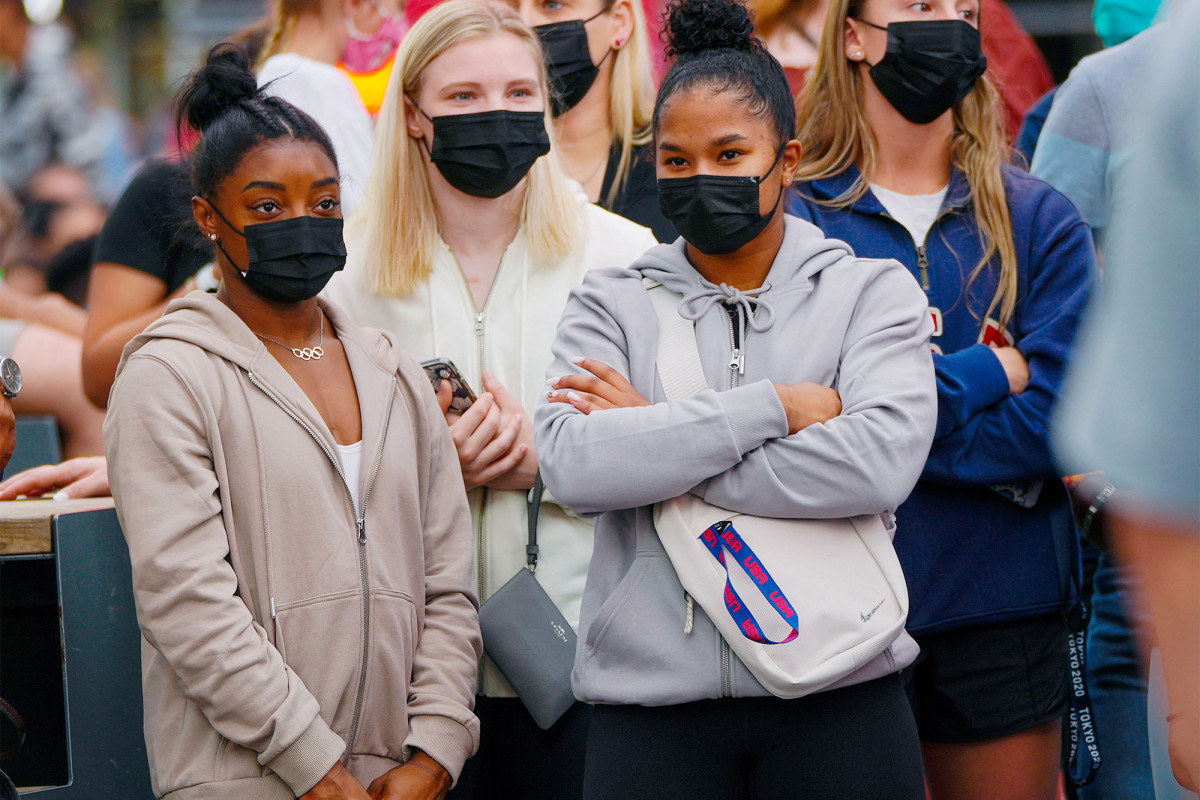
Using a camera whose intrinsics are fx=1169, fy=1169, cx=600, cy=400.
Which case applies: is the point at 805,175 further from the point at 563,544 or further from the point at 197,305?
the point at 197,305

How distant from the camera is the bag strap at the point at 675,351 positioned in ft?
7.42

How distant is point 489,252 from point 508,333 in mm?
261

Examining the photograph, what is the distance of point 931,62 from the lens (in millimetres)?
2764

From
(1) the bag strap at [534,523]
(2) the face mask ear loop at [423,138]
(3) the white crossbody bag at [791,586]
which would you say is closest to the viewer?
(3) the white crossbody bag at [791,586]

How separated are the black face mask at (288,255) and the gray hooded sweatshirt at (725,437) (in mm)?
536

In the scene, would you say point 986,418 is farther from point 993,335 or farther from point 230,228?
point 230,228

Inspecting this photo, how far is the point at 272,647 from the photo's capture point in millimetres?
2172

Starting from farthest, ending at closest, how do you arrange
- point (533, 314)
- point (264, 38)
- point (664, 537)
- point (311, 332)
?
1. point (264, 38)
2. point (533, 314)
3. point (311, 332)
4. point (664, 537)

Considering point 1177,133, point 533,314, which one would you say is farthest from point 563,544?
point 1177,133

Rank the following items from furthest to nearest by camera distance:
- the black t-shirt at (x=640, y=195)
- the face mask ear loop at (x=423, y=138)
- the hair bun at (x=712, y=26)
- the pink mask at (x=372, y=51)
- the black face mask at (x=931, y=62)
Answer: the pink mask at (x=372, y=51) → the black t-shirt at (x=640, y=195) → the face mask ear loop at (x=423, y=138) → the black face mask at (x=931, y=62) → the hair bun at (x=712, y=26)

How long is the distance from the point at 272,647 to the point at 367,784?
A: 35 centimetres

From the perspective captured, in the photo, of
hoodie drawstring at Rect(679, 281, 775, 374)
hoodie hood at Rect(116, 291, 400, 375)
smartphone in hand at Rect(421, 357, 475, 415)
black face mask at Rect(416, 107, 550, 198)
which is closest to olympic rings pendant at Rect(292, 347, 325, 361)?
hoodie hood at Rect(116, 291, 400, 375)

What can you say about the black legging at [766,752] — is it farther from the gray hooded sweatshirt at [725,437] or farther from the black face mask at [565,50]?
the black face mask at [565,50]

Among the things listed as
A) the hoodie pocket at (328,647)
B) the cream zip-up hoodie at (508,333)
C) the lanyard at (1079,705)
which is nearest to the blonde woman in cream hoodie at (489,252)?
the cream zip-up hoodie at (508,333)
